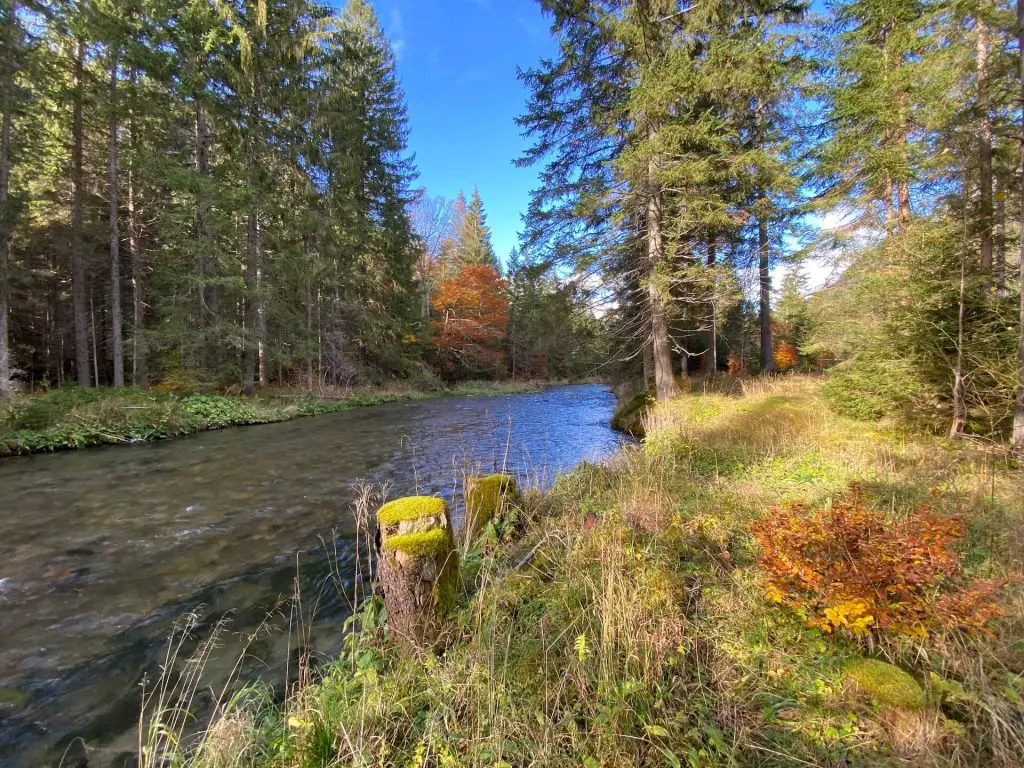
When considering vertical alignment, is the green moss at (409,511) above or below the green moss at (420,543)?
above

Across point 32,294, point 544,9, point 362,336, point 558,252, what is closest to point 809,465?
point 558,252

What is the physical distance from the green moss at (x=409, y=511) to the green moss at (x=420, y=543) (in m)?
0.10

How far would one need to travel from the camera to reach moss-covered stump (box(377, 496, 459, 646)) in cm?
250

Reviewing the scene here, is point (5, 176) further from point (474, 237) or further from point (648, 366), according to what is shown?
point (474, 237)

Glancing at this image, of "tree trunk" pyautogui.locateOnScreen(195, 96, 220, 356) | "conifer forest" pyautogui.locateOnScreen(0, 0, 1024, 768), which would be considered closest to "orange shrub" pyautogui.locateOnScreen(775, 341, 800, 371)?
"conifer forest" pyautogui.locateOnScreen(0, 0, 1024, 768)

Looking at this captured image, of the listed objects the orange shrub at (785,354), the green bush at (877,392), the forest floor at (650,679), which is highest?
the orange shrub at (785,354)

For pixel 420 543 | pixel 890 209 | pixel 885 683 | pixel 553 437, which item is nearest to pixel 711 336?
pixel 890 209

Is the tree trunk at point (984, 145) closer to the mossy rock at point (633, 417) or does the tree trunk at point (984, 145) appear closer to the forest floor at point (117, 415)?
the mossy rock at point (633, 417)

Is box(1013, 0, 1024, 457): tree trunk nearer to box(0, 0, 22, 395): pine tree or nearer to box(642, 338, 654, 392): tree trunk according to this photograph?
box(642, 338, 654, 392): tree trunk

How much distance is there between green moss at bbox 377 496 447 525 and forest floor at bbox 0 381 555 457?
10.6 metres

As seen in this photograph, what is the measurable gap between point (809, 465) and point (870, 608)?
3.87m

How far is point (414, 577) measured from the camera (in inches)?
98.3

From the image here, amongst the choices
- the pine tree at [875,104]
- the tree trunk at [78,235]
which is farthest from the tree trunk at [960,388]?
the tree trunk at [78,235]

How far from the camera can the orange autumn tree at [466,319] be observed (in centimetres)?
2852
